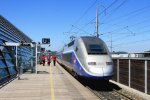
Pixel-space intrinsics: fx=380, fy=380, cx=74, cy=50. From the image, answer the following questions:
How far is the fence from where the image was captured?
711 inches

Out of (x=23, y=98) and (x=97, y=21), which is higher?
(x=97, y=21)

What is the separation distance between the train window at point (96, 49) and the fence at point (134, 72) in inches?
54.9

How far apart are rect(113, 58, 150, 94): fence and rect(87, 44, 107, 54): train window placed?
1.39 m

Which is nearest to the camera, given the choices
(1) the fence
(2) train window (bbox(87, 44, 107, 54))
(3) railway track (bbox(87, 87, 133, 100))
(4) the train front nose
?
(3) railway track (bbox(87, 87, 133, 100))

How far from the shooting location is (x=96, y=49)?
22469mm

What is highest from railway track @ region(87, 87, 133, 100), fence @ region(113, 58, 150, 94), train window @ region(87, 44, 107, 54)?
train window @ region(87, 44, 107, 54)

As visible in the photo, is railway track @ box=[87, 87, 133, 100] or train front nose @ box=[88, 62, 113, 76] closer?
railway track @ box=[87, 87, 133, 100]

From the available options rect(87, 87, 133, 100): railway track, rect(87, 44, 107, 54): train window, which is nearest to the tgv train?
rect(87, 44, 107, 54): train window

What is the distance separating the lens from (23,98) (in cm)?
1558

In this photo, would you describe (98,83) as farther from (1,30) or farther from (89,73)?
(1,30)

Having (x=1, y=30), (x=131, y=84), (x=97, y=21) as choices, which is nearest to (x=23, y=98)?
(x=131, y=84)

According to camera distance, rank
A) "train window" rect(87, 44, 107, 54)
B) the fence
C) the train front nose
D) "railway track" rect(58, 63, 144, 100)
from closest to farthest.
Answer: "railway track" rect(58, 63, 144, 100), the fence, the train front nose, "train window" rect(87, 44, 107, 54)

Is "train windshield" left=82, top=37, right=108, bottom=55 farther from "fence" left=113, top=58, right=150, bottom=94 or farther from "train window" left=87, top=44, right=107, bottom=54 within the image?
"fence" left=113, top=58, right=150, bottom=94

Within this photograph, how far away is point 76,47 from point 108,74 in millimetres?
4372
